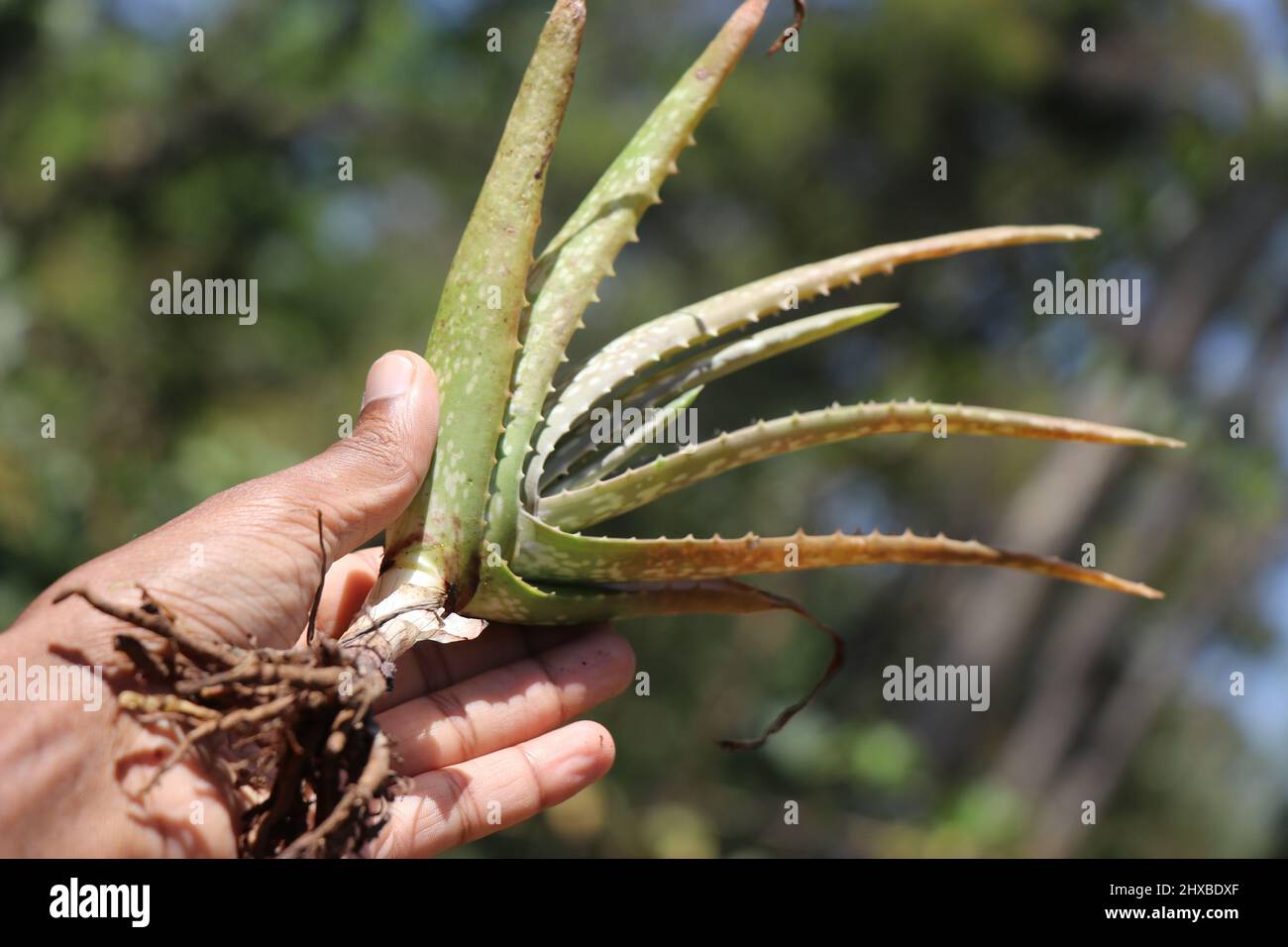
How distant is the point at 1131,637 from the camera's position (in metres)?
12.2

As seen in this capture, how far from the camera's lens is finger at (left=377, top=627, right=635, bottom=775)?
2.09 metres

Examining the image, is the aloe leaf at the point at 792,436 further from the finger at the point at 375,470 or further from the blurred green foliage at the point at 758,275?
the blurred green foliage at the point at 758,275

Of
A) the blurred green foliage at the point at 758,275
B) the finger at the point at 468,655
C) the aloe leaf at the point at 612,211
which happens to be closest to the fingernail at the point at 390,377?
the aloe leaf at the point at 612,211

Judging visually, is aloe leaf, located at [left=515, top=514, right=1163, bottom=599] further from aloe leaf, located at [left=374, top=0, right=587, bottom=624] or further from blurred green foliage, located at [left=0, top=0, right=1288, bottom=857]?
blurred green foliage, located at [left=0, top=0, right=1288, bottom=857]

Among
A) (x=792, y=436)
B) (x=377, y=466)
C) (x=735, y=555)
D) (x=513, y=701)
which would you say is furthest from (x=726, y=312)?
(x=513, y=701)

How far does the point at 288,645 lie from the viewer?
193cm

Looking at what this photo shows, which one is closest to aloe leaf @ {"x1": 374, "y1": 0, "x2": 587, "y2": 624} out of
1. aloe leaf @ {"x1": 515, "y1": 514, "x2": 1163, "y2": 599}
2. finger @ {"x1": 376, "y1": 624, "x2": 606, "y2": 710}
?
aloe leaf @ {"x1": 515, "y1": 514, "x2": 1163, "y2": 599}

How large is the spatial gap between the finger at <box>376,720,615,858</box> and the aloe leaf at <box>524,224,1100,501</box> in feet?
1.88

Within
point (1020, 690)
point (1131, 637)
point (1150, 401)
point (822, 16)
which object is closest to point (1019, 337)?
point (1150, 401)

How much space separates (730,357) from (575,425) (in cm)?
34

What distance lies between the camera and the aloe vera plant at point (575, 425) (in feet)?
6.14

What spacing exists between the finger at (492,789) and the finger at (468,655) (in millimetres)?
196

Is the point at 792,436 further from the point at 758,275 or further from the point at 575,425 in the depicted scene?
the point at 758,275
